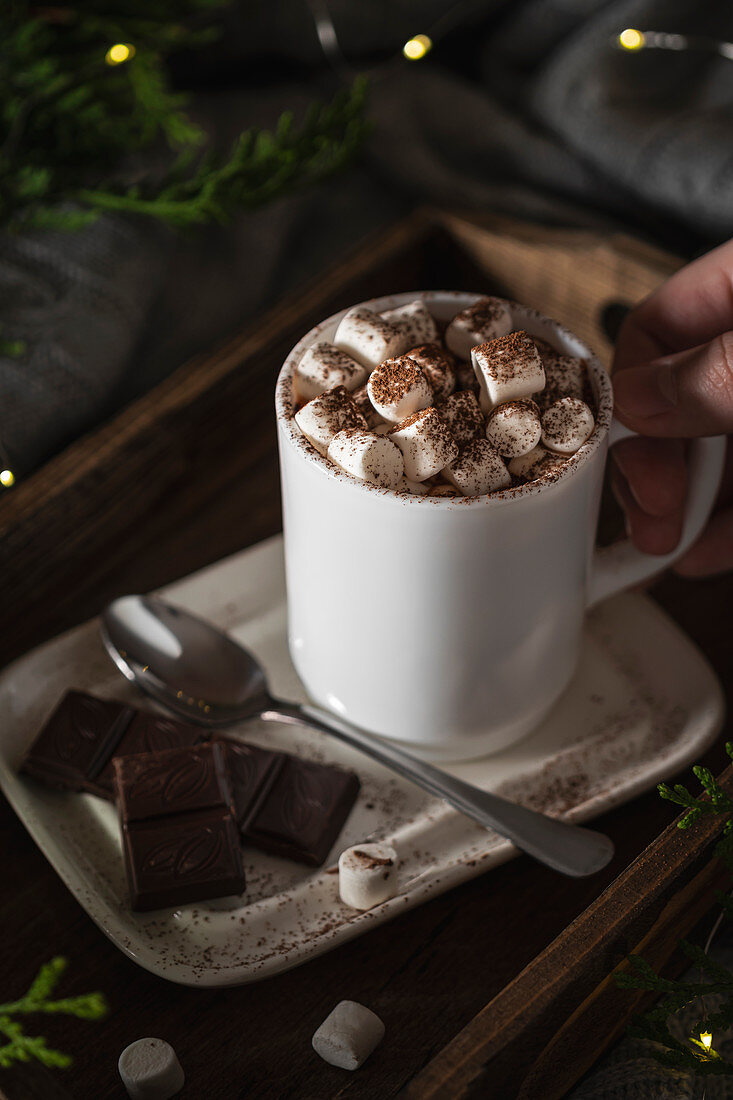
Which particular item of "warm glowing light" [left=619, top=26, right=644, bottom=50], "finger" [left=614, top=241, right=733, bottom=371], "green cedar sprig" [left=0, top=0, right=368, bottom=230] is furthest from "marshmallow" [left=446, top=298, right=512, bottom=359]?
"warm glowing light" [left=619, top=26, right=644, bottom=50]

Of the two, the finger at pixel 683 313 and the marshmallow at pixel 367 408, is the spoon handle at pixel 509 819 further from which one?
the finger at pixel 683 313

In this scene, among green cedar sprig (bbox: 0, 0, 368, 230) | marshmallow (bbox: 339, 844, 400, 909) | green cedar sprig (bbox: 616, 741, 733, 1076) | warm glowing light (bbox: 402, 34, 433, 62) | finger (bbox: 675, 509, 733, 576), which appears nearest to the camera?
green cedar sprig (bbox: 616, 741, 733, 1076)

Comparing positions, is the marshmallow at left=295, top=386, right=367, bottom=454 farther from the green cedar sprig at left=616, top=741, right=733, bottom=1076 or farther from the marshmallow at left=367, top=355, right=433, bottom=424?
the green cedar sprig at left=616, top=741, right=733, bottom=1076

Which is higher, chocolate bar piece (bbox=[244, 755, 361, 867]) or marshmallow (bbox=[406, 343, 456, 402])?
marshmallow (bbox=[406, 343, 456, 402])

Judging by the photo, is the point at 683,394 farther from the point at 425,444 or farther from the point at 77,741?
the point at 77,741

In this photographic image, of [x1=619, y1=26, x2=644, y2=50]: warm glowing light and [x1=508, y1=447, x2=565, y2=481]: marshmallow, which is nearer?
[x1=508, y1=447, x2=565, y2=481]: marshmallow

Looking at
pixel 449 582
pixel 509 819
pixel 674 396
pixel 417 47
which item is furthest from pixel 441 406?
pixel 417 47

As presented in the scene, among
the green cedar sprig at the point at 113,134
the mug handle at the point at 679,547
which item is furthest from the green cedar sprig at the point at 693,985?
the green cedar sprig at the point at 113,134

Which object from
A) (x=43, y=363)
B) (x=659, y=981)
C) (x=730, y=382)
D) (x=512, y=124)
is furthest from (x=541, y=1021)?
(x=512, y=124)
